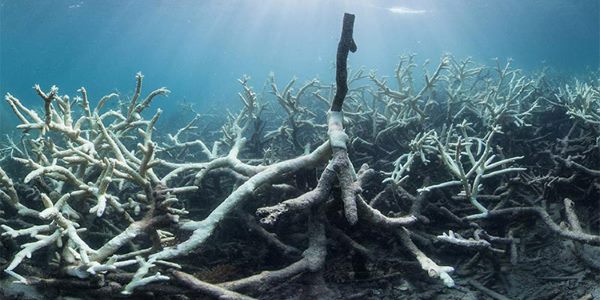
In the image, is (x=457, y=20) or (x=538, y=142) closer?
(x=538, y=142)

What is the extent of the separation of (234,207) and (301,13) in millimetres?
40939

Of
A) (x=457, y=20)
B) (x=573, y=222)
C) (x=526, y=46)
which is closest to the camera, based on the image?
(x=573, y=222)

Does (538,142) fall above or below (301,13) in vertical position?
below

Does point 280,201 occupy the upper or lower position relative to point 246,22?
lower

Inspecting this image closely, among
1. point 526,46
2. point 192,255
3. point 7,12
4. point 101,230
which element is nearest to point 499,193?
point 192,255

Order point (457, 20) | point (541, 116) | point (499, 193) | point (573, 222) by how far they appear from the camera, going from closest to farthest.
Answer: point (573, 222)
point (499, 193)
point (541, 116)
point (457, 20)

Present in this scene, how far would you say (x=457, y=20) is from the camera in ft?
132

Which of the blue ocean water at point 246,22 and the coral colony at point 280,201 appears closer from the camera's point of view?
the coral colony at point 280,201

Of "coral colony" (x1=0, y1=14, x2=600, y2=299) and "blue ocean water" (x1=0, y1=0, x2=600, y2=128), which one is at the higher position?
"blue ocean water" (x1=0, y1=0, x2=600, y2=128)

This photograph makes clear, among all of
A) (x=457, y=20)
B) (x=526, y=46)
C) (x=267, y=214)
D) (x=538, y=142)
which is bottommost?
(x=267, y=214)

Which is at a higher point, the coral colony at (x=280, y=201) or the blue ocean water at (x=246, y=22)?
the blue ocean water at (x=246, y=22)

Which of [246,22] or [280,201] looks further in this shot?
[246,22]

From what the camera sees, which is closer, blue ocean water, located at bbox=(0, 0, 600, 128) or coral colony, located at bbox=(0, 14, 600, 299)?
coral colony, located at bbox=(0, 14, 600, 299)

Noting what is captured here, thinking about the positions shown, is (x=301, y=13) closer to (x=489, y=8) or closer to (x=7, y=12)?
(x=489, y=8)
